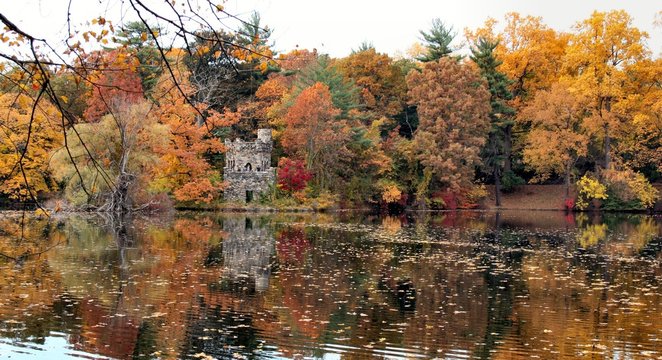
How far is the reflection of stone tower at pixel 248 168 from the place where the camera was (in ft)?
146

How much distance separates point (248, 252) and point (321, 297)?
7455 millimetres

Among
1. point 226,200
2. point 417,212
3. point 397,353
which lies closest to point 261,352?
point 397,353

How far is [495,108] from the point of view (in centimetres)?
5088

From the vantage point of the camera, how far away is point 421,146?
47.6 meters

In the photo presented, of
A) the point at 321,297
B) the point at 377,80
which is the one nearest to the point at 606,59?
the point at 377,80

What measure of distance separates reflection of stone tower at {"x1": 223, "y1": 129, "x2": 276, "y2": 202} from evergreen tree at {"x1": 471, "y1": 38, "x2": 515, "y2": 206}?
15.4 metres

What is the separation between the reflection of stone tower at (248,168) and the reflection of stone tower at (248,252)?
472 inches

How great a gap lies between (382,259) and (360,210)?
91.6ft

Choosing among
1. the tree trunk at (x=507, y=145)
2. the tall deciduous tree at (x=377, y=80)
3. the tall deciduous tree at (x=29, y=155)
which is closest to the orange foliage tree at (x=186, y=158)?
the tall deciduous tree at (x=29, y=155)

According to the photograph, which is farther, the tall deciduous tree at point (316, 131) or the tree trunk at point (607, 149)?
the tree trunk at point (607, 149)

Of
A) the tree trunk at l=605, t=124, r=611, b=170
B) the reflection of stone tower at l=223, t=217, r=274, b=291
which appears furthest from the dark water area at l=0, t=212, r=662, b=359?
the tree trunk at l=605, t=124, r=611, b=170

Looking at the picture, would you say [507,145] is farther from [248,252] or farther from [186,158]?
[248,252]

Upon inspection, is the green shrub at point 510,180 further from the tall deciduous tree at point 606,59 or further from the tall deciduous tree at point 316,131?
the tall deciduous tree at point 316,131

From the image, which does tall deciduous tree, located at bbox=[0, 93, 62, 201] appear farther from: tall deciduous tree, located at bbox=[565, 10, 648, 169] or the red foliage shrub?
tall deciduous tree, located at bbox=[565, 10, 648, 169]
